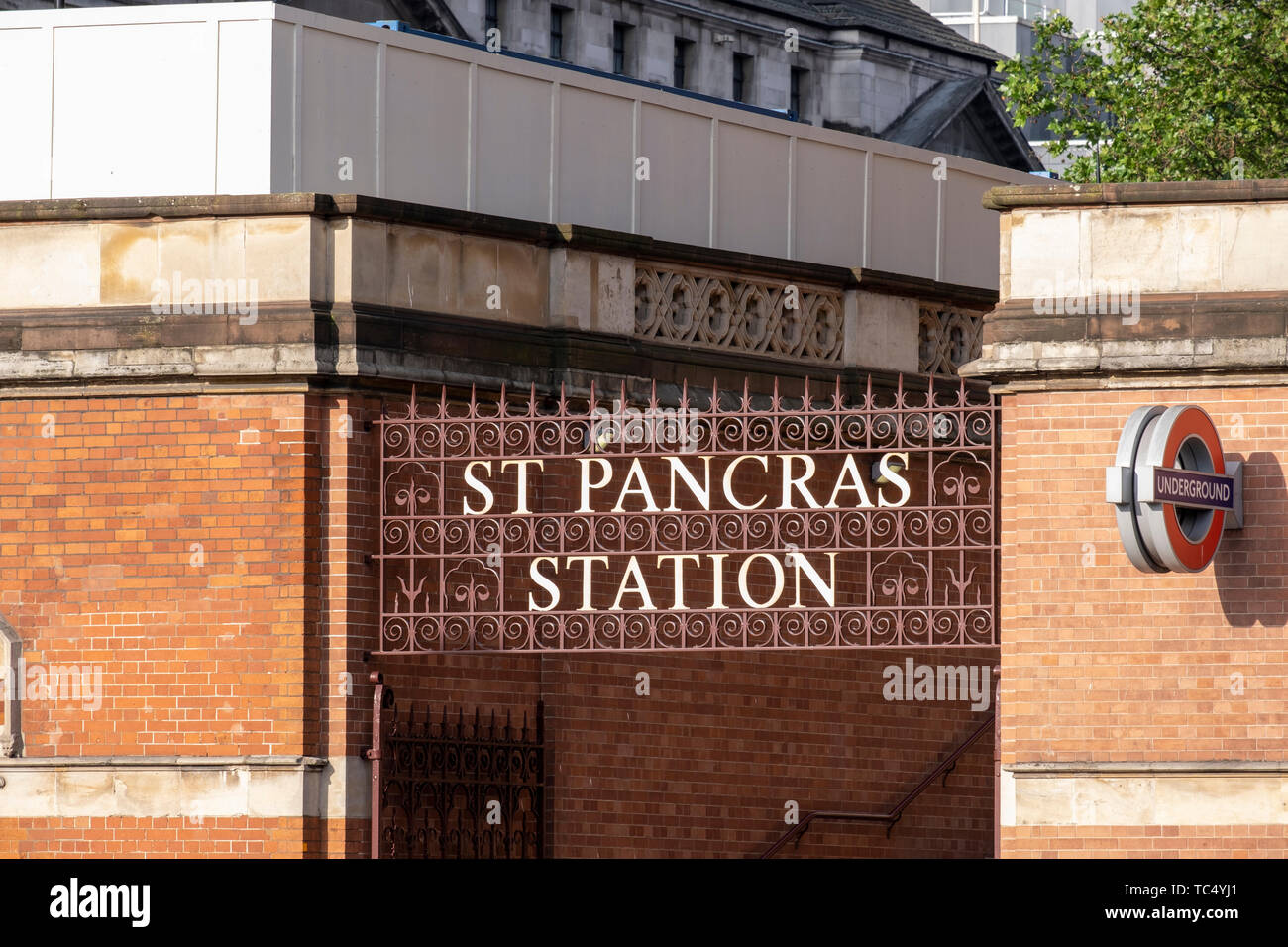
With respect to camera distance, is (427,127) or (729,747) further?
(729,747)

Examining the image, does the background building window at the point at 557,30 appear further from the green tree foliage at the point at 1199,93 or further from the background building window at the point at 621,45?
the green tree foliage at the point at 1199,93

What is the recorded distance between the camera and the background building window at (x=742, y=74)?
58188mm

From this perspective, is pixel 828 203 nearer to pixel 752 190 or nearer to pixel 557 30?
pixel 752 190

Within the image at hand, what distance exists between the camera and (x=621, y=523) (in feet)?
56.2

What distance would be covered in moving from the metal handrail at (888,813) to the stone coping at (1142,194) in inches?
217

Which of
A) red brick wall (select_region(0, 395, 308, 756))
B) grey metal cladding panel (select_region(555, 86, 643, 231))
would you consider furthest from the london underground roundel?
grey metal cladding panel (select_region(555, 86, 643, 231))

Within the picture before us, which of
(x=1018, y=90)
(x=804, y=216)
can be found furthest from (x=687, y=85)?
(x=804, y=216)

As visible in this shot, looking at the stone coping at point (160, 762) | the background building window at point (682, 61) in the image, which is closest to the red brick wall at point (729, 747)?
the stone coping at point (160, 762)

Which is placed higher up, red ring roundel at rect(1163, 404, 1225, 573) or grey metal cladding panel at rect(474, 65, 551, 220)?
grey metal cladding panel at rect(474, 65, 551, 220)

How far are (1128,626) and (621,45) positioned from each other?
40.8 metres

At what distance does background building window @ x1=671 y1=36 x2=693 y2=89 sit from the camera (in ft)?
185

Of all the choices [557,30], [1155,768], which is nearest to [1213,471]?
[1155,768]

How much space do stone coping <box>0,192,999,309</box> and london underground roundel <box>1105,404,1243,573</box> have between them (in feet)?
15.1

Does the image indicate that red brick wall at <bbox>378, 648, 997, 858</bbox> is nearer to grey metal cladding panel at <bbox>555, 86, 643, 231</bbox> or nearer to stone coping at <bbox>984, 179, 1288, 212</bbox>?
grey metal cladding panel at <bbox>555, 86, 643, 231</bbox>
